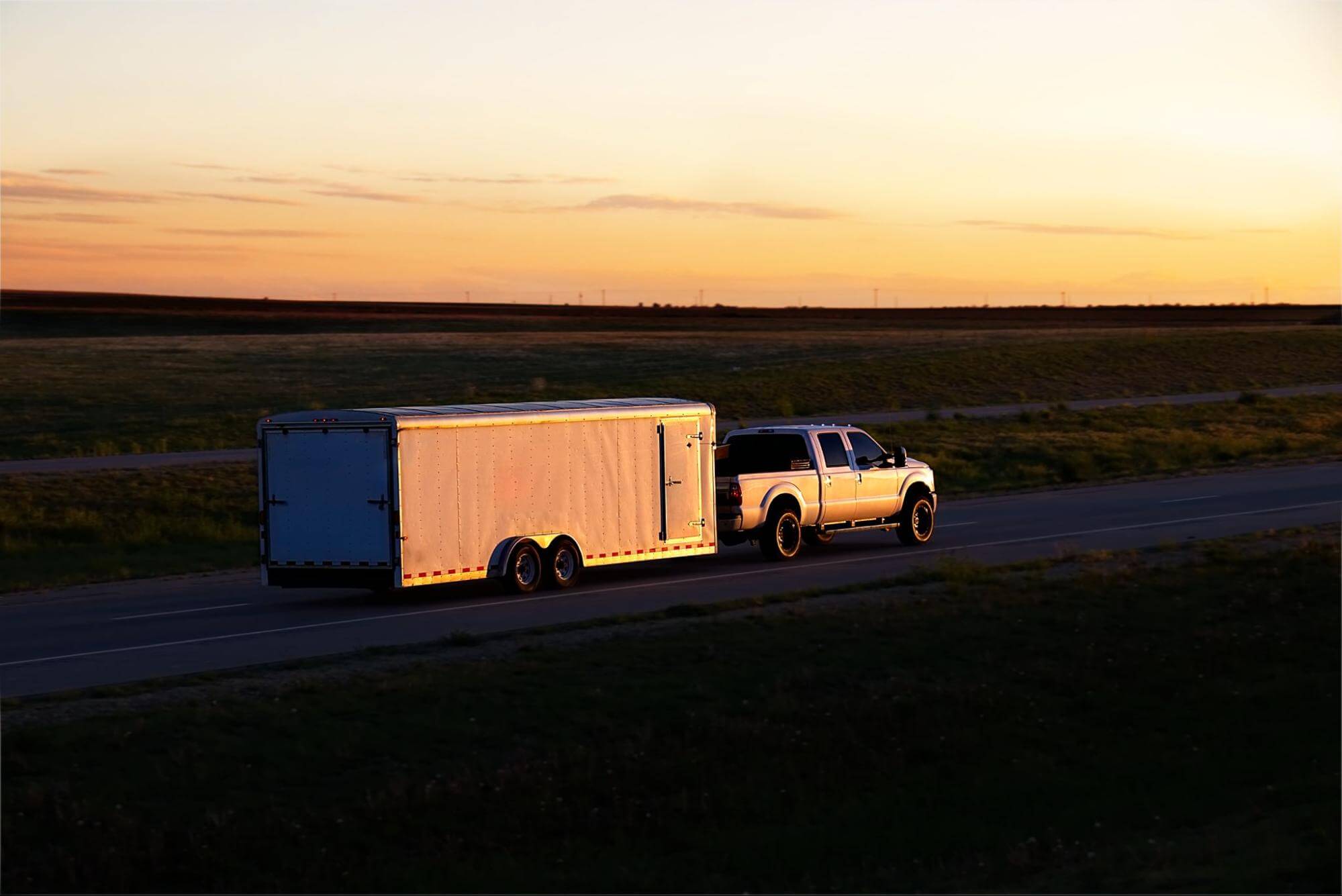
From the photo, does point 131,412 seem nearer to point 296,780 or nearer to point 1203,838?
point 296,780

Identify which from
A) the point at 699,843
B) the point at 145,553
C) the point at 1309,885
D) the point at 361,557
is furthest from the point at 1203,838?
the point at 145,553

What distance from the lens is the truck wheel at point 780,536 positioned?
2514cm

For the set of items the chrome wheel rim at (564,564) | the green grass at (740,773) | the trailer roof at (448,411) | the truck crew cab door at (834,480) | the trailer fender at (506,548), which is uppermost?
the trailer roof at (448,411)

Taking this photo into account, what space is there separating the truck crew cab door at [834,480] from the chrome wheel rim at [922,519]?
1424 millimetres

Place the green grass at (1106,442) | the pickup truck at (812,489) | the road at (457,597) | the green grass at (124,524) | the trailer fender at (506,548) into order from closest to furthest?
the road at (457,597)
the trailer fender at (506,548)
the pickup truck at (812,489)
the green grass at (124,524)
the green grass at (1106,442)

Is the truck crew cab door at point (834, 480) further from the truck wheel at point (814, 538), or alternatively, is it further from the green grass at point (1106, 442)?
the green grass at point (1106, 442)

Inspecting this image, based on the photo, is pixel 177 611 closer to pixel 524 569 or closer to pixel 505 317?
pixel 524 569

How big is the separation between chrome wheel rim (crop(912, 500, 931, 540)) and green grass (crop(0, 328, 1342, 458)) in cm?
2303

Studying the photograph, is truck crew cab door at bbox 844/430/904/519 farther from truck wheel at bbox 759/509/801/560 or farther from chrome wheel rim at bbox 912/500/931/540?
truck wheel at bbox 759/509/801/560

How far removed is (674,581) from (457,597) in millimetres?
3021

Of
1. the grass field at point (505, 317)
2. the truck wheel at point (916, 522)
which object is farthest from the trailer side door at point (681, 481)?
the grass field at point (505, 317)

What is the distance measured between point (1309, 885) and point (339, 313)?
13500 centimetres

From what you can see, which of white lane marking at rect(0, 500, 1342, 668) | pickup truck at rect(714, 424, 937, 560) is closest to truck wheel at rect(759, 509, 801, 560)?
pickup truck at rect(714, 424, 937, 560)

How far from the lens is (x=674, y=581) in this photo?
23.1m
